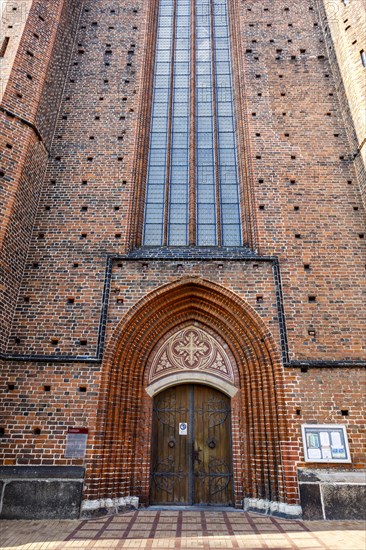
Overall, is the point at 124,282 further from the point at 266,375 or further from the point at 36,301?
the point at 266,375

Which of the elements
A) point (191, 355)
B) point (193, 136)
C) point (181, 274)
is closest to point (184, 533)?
point (191, 355)

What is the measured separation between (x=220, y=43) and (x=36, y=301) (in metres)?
9.41

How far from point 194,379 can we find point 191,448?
1.23 meters

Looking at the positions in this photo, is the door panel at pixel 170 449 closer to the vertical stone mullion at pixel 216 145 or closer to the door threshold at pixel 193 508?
the door threshold at pixel 193 508

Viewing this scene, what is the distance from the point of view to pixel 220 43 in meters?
11.4

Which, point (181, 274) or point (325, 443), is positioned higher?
point (181, 274)

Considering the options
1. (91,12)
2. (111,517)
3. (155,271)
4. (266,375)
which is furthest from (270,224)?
(91,12)

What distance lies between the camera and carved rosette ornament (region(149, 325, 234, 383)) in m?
7.33

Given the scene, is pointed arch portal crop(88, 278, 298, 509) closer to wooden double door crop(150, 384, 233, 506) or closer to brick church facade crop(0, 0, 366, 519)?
brick church facade crop(0, 0, 366, 519)

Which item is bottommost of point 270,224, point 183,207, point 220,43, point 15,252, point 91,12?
point 15,252

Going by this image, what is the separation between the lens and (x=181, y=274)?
7.55 metres

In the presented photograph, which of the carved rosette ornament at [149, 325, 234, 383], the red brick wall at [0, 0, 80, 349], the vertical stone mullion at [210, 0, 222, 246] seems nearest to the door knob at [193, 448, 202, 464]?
the carved rosette ornament at [149, 325, 234, 383]

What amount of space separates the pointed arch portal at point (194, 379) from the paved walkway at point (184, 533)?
567 mm

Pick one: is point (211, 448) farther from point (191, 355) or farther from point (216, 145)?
point (216, 145)
